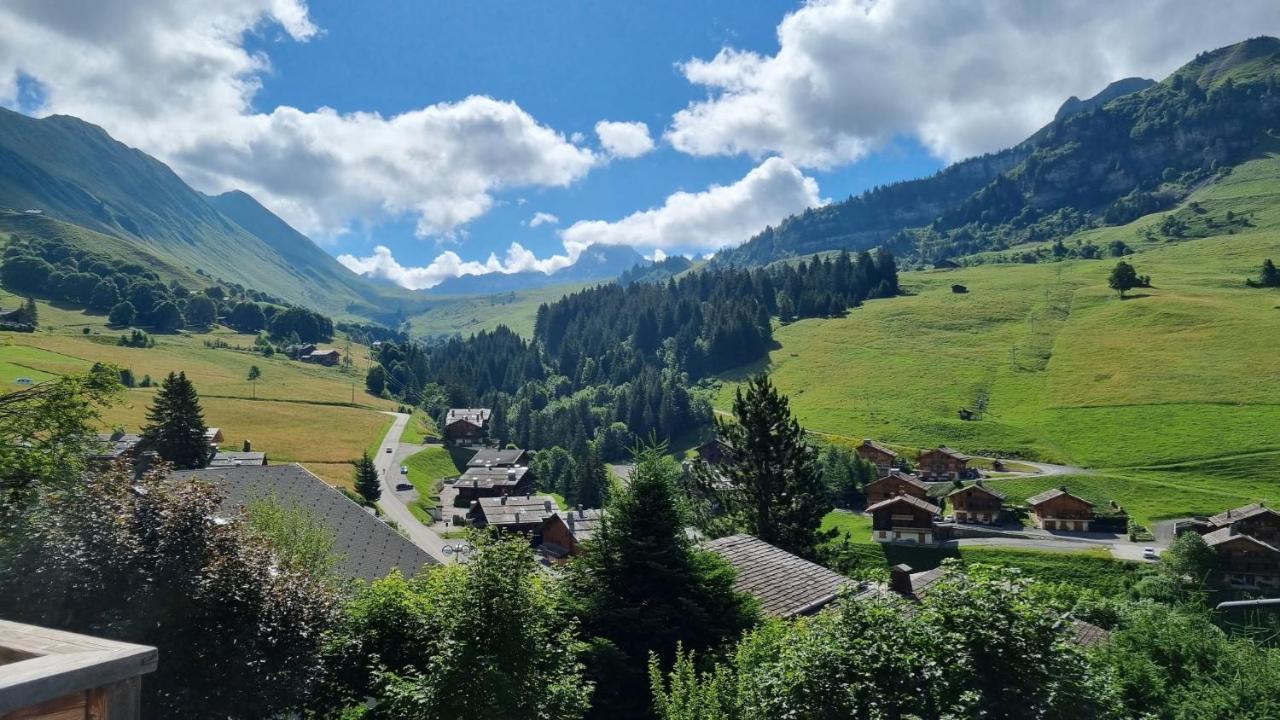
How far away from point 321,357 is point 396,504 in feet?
377

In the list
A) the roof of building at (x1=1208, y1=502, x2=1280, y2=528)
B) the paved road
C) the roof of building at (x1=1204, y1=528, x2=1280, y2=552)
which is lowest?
the paved road

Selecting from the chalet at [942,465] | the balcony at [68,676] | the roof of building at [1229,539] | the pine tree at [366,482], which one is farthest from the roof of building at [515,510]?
the balcony at [68,676]

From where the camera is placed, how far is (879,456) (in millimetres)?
93812

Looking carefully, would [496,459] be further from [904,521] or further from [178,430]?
[904,521]

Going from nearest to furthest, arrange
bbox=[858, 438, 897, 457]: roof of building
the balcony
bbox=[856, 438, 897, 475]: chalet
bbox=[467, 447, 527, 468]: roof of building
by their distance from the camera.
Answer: the balcony, bbox=[856, 438, 897, 475]: chalet, bbox=[858, 438, 897, 457]: roof of building, bbox=[467, 447, 527, 468]: roof of building

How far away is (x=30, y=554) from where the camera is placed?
36.0 feet

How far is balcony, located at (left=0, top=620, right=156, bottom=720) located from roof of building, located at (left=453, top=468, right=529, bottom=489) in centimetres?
9014

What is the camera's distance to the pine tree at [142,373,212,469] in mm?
57000

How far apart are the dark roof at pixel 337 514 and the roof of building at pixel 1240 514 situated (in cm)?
7150

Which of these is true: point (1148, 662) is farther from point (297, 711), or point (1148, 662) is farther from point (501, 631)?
point (297, 711)

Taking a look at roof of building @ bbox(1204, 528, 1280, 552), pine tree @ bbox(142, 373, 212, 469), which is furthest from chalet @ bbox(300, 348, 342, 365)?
roof of building @ bbox(1204, 528, 1280, 552)

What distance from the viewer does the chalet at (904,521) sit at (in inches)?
2717

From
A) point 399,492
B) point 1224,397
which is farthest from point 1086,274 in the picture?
point 399,492

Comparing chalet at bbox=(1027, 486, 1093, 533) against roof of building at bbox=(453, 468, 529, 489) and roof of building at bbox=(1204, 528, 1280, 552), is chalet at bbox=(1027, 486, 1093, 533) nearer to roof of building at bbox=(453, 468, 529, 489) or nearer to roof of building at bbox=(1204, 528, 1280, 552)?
roof of building at bbox=(1204, 528, 1280, 552)
